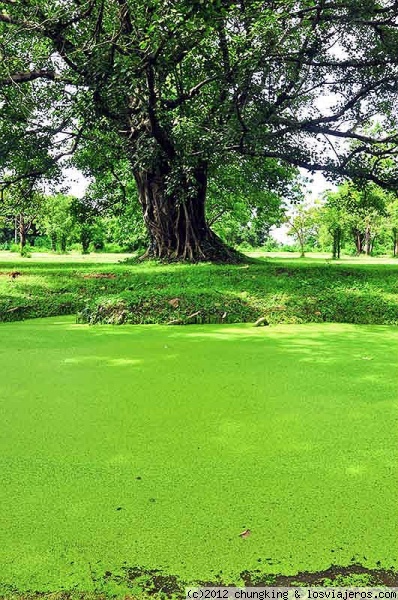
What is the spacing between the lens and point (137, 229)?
54.7 feet

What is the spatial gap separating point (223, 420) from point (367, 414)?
0.61m

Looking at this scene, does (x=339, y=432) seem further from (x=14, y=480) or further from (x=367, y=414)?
(x=14, y=480)

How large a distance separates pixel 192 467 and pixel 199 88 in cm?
764

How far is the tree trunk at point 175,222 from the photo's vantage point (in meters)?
9.23

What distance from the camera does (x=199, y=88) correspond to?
823cm

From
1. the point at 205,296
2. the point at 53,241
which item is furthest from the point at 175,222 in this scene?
Answer: the point at 53,241

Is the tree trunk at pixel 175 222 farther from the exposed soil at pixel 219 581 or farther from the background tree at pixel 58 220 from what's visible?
the background tree at pixel 58 220

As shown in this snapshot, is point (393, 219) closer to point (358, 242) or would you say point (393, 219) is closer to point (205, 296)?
point (358, 242)

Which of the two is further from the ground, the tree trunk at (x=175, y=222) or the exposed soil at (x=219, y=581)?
the tree trunk at (x=175, y=222)

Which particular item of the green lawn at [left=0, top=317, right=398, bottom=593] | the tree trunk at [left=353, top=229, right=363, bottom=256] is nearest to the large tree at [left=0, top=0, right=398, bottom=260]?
the green lawn at [left=0, top=317, right=398, bottom=593]

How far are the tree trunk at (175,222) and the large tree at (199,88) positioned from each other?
0.08 ft

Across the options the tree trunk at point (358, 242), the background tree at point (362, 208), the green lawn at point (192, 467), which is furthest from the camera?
the tree trunk at point (358, 242)

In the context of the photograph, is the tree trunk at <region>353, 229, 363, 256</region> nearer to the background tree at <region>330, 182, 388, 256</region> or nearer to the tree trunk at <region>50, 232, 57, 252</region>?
the background tree at <region>330, 182, 388, 256</region>

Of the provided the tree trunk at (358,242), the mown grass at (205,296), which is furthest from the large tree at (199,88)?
the tree trunk at (358,242)
